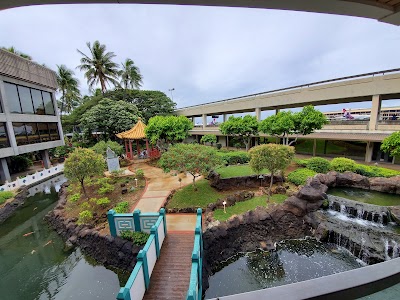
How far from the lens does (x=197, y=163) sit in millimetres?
10070

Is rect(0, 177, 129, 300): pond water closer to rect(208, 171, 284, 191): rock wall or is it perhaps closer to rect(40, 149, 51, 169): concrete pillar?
rect(208, 171, 284, 191): rock wall

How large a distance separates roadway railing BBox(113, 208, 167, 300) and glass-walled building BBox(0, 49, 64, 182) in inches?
539

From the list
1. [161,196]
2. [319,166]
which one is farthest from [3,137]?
[319,166]

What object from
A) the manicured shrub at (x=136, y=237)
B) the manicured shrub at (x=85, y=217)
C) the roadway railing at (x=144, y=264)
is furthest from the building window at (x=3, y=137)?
the manicured shrub at (x=136, y=237)

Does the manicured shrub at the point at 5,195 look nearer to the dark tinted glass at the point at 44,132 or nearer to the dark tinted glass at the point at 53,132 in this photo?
the dark tinted glass at the point at 44,132

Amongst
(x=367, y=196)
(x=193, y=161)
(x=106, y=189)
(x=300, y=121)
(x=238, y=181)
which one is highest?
(x=300, y=121)

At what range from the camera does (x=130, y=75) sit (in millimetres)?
30938

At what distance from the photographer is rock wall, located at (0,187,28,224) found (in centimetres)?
1148

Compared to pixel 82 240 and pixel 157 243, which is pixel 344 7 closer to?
pixel 157 243

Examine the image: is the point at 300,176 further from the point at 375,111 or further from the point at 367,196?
the point at 375,111

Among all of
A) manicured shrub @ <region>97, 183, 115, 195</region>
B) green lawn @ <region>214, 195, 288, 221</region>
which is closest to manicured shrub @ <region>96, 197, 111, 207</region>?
manicured shrub @ <region>97, 183, 115, 195</region>

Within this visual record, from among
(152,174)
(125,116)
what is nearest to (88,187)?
(152,174)

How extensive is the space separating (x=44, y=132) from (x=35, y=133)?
105 cm

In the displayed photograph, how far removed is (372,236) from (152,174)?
13.1 m
